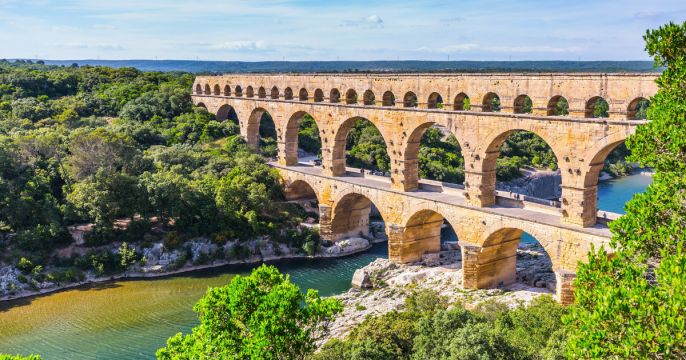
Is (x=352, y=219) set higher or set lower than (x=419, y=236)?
lower

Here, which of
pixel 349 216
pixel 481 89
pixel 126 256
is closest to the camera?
pixel 481 89

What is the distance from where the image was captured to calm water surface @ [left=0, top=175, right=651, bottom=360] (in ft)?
69.9

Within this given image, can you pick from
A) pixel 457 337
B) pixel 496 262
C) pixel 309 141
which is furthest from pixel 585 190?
pixel 309 141

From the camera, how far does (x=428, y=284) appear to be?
25.4 meters

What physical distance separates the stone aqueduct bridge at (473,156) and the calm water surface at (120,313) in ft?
11.1

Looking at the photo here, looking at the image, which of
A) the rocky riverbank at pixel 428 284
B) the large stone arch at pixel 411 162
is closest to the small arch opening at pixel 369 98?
the large stone arch at pixel 411 162

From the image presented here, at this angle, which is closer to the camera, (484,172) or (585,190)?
(585,190)

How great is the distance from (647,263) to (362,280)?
56.8 feet

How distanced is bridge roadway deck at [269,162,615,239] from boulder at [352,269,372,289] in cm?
378

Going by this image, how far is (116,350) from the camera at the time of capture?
822 inches

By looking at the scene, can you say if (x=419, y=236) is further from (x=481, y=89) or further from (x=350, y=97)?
(x=350, y=97)

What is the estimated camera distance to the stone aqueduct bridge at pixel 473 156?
20906 mm

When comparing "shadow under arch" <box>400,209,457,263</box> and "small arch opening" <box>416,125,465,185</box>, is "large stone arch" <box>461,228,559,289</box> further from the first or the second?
"small arch opening" <box>416,125,465,185</box>

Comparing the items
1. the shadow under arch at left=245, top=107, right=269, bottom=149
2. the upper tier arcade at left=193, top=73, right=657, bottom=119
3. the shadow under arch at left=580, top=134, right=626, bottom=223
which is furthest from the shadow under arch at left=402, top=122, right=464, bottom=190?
the shadow under arch at left=245, top=107, right=269, bottom=149
